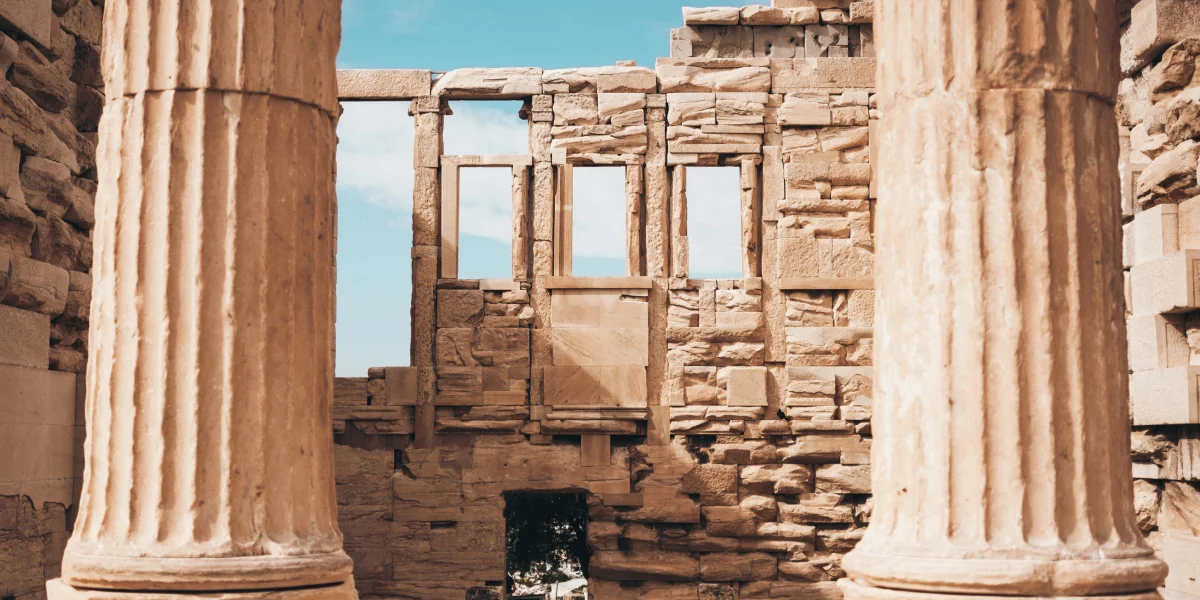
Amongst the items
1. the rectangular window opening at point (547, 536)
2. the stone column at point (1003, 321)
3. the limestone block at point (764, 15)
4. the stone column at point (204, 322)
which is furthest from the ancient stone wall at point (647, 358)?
the stone column at point (1003, 321)

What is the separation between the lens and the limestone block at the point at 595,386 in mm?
13062

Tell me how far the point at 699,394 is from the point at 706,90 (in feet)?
10.7

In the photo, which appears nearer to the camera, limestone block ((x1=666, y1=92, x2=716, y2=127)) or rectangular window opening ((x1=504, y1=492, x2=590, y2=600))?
limestone block ((x1=666, y1=92, x2=716, y2=127))

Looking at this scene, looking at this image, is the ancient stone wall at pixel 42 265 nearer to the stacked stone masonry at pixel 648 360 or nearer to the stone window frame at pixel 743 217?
the stacked stone masonry at pixel 648 360

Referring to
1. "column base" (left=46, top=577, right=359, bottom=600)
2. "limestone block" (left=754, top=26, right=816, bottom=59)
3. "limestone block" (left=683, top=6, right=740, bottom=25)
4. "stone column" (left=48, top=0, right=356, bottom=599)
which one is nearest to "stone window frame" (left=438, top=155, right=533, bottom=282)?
"limestone block" (left=683, top=6, right=740, bottom=25)

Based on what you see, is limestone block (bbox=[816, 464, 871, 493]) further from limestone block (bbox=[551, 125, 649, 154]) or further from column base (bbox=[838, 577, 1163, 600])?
column base (bbox=[838, 577, 1163, 600])

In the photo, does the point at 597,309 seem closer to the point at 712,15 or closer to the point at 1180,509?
the point at 712,15

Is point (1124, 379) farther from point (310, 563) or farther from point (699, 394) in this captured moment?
point (699, 394)

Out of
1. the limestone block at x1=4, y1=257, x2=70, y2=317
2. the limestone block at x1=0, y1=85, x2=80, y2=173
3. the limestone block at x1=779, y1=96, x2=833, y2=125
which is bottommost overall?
the limestone block at x1=4, y1=257, x2=70, y2=317

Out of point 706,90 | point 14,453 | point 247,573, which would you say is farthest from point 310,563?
point 706,90

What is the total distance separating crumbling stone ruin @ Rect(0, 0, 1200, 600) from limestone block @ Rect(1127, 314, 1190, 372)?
0.02 m

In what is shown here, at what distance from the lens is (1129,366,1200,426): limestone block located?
7645mm

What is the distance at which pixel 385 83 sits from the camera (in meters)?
13.6

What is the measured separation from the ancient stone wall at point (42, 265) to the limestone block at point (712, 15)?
6.42 m
